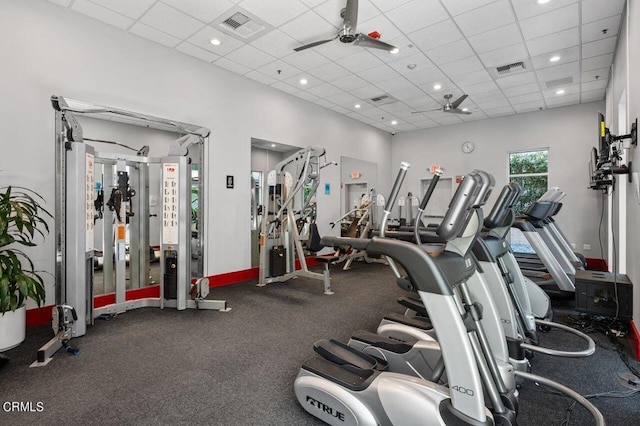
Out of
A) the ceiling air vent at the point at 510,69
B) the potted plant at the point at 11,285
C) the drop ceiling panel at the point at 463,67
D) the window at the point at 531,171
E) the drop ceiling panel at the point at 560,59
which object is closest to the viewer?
the potted plant at the point at 11,285

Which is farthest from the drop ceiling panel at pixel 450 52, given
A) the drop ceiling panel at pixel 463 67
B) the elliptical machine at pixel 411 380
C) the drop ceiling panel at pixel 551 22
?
the elliptical machine at pixel 411 380

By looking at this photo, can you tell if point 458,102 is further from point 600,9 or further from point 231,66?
point 231,66

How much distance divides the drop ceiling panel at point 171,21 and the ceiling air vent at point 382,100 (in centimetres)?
386

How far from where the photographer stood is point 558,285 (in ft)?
14.2

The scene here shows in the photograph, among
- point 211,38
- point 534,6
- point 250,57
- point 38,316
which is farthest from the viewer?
point 250,57

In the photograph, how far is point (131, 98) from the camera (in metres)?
4.34

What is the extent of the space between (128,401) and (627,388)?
3.59 m

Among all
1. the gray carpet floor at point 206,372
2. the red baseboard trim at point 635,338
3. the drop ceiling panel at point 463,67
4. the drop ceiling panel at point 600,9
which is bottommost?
the gray carpet floor at point 206,372

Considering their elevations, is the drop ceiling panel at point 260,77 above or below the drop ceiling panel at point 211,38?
above

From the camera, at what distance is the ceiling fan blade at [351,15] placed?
3.27 m

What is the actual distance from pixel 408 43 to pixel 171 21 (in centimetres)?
323

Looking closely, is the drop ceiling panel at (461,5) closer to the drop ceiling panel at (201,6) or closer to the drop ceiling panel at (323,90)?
the drop ceiling panel at (201,6)

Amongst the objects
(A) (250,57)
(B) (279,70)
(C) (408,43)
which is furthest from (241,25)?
(C) (408,43)

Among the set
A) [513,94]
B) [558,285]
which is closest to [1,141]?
[558,285]
